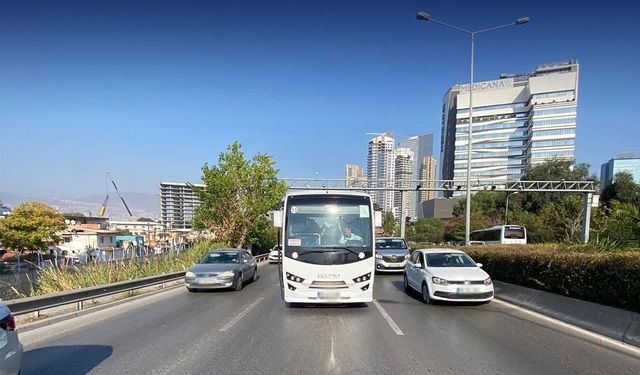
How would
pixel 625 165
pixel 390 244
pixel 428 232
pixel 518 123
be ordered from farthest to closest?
pixel 518 123 → pixel 625 165 → pixel 428 232 → pixel 390 244

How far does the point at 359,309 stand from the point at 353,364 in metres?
4.86

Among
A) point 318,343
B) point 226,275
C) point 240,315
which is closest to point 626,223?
point 318,343

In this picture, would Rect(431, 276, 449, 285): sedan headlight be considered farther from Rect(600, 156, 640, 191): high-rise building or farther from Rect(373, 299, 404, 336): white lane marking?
Rect(600, 156, 640, 191): high-rise building

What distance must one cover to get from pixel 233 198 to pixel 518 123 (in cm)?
12713

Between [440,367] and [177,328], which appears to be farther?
[177,328]

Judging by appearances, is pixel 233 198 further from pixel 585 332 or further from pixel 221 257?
pixel 585 332

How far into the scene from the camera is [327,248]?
33.6 ft

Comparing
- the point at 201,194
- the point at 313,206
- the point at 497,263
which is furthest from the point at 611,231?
the point at 201,194

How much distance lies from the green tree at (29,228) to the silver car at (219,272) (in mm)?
52935

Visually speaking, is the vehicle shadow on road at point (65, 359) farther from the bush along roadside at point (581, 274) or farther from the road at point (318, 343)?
the bush along roadside at point (581, 274)

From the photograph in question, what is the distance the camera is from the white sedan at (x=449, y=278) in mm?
11180

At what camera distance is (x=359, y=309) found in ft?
35.9

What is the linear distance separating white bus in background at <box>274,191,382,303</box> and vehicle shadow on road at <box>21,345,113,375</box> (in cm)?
428

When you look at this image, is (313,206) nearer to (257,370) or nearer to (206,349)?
(206,349)
